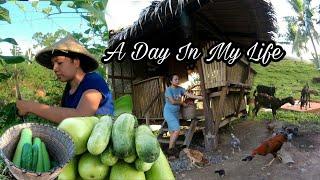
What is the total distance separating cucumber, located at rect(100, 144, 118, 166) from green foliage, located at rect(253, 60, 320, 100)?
14421mm

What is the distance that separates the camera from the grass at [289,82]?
12.6m

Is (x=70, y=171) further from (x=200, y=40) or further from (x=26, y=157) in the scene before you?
(x=200, y=40)

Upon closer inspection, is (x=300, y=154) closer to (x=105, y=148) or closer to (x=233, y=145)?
(x=233, y=145)

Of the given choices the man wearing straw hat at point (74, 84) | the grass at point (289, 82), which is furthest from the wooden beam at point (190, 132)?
the man wearing straw hat at point (74, 84)

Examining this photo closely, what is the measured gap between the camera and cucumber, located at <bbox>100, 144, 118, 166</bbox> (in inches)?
36.2

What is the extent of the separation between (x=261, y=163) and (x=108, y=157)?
296 inches

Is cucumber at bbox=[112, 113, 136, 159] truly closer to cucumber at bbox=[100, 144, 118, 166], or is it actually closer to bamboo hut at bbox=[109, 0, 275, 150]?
cucumber at bbox=[100, 144, 118, 166]

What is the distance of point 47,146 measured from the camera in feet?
2.98

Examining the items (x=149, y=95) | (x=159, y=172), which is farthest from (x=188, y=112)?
(x=159, y=172)

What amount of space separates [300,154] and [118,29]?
438 centimetres

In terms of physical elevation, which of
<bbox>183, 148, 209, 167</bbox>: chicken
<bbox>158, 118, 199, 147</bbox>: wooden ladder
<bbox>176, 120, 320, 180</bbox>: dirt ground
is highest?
<bbox>158, 118, 199, 147</bbox>: wooden ladder

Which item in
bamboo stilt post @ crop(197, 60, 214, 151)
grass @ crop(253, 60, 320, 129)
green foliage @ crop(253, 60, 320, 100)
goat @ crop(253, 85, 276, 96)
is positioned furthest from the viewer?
green foliage @ crop(253, 60, 320, 100)

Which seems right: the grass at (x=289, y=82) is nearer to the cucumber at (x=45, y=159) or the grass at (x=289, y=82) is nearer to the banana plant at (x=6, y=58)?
the banana plant at (x=6, y=58)

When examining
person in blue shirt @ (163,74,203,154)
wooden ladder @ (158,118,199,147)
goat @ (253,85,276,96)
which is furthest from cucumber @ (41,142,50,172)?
goat @ (253,85,276,96)
